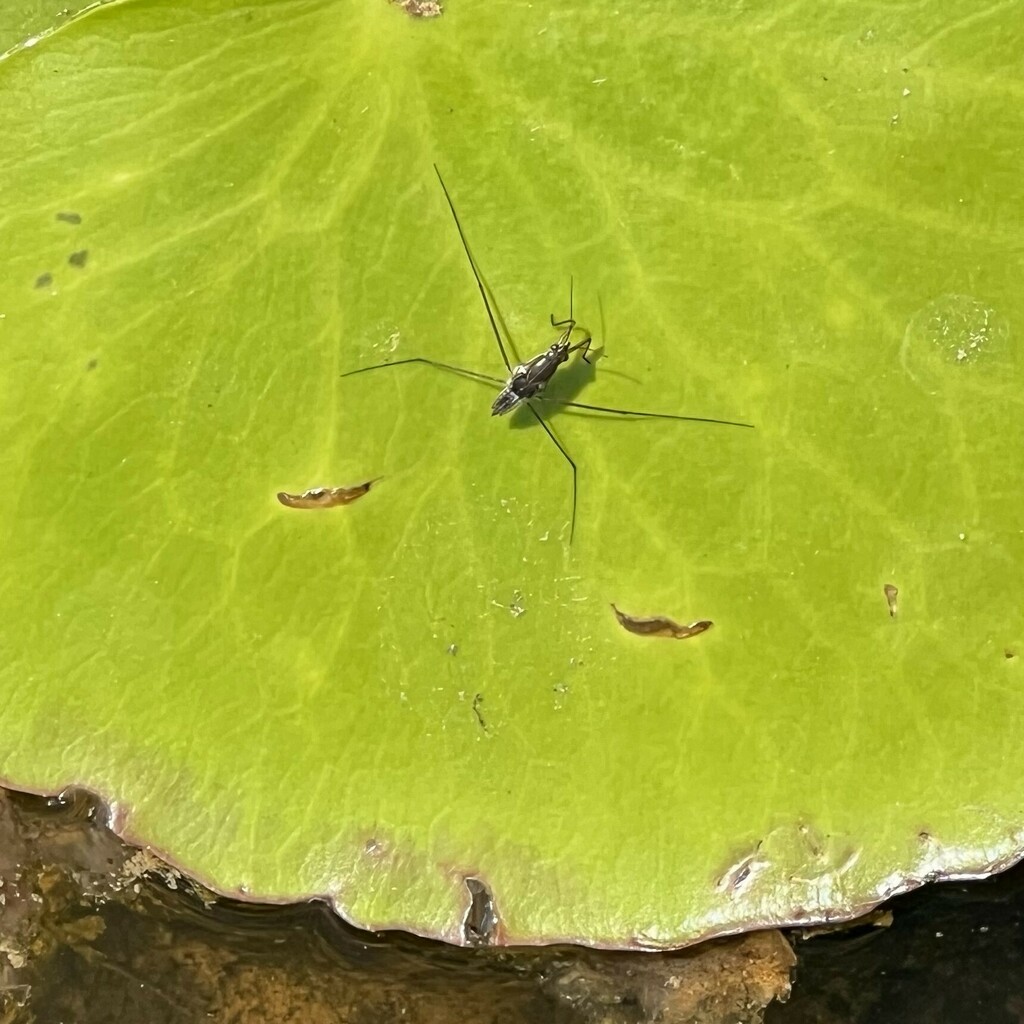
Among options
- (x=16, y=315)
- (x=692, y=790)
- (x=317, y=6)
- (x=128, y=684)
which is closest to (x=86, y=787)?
(x=128, y=684)

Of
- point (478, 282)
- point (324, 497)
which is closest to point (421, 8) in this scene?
point (478, 282)

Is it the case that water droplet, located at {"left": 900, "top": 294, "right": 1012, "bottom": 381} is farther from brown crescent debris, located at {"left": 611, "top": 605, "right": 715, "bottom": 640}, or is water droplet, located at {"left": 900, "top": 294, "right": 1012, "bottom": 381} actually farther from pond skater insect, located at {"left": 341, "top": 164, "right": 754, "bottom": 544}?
brown crescent debris, located at {"left": 611, "top": 605, "right": 715, "bottom": 640}

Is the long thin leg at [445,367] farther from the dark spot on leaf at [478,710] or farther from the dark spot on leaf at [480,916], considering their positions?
the dark spot on leaf at [480,916]

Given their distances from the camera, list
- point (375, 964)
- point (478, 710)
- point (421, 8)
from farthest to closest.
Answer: point (375, 964) < point (478, 710) < point (421, 8)

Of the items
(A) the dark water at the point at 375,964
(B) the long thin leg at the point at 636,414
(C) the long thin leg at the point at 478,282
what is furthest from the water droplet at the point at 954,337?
(A) the dark water at the point at 375,964

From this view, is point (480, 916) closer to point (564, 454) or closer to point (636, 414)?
point (564, 454)

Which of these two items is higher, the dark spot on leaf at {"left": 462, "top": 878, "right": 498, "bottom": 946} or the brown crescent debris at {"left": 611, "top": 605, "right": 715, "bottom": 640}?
the brown crescent debris at {"left": 611, "top": 605, "right": 715, "bottom": 640}

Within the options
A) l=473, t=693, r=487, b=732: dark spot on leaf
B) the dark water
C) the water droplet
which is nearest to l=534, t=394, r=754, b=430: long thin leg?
the water droplet
